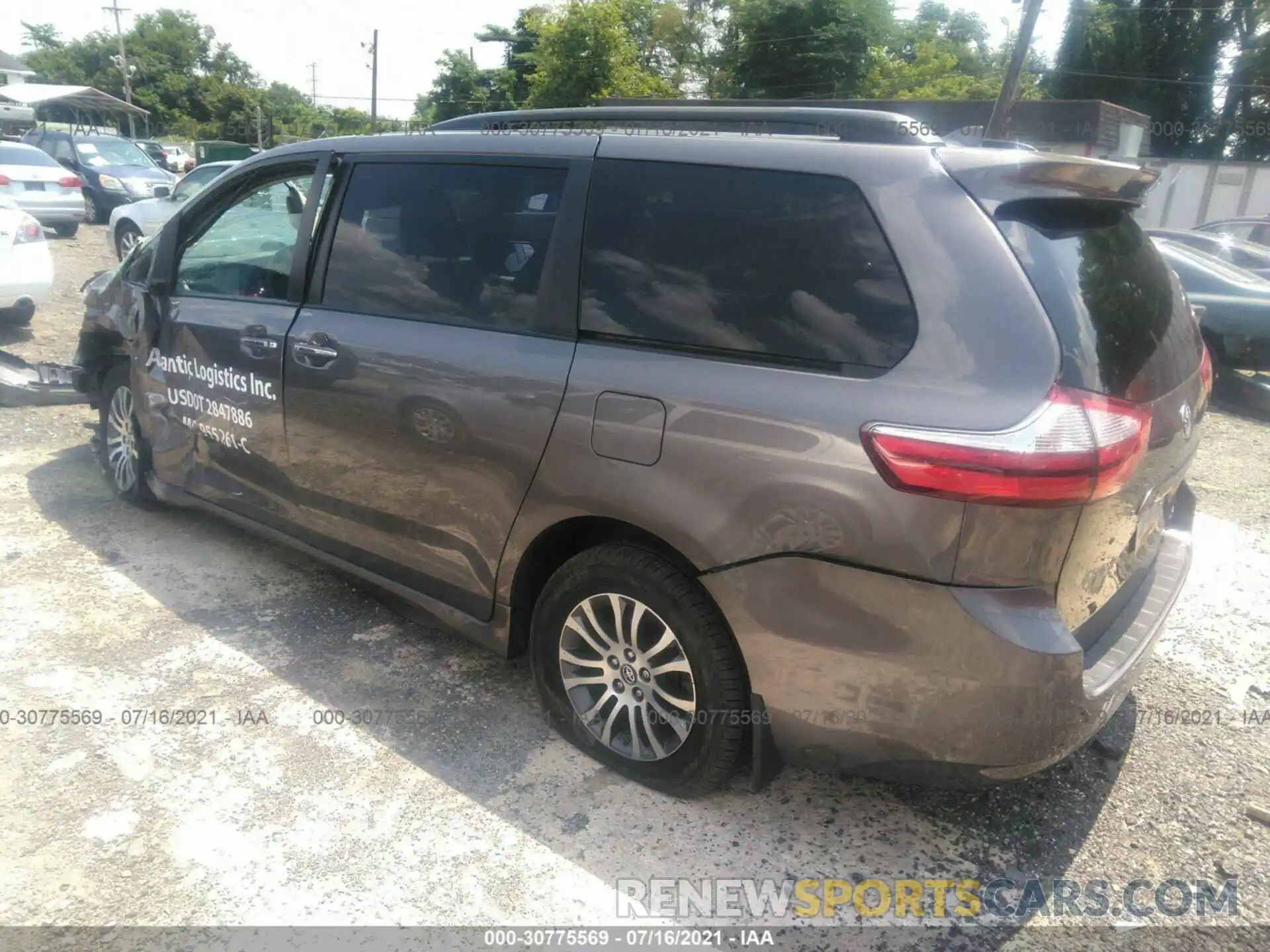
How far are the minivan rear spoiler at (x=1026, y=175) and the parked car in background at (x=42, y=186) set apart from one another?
48.7 feet

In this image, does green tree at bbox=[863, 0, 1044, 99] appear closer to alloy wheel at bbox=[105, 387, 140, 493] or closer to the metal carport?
the metal carport

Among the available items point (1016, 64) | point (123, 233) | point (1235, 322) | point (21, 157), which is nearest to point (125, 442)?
point (123, 233)

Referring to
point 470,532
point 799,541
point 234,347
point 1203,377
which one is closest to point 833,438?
point 799,541

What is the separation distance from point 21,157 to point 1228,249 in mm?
16707

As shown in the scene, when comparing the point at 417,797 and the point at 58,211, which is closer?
the point at 417,797

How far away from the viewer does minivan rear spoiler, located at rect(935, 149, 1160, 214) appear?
7.14 ft

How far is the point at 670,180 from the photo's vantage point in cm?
254

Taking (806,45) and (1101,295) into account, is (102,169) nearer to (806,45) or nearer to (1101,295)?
(1101,295)

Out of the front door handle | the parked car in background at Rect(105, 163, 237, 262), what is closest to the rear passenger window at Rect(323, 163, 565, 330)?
the front door handle

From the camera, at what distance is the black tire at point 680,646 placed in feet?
7.95

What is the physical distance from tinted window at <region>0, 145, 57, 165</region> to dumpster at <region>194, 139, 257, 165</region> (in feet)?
56.5

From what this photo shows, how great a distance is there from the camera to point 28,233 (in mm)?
7758

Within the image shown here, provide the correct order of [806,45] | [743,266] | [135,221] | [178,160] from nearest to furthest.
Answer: [743,266] → [135,221] → [806,45] → [178,160]

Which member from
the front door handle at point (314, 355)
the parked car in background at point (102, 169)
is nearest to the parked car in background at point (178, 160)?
the parked car in background at point (102, 169)
